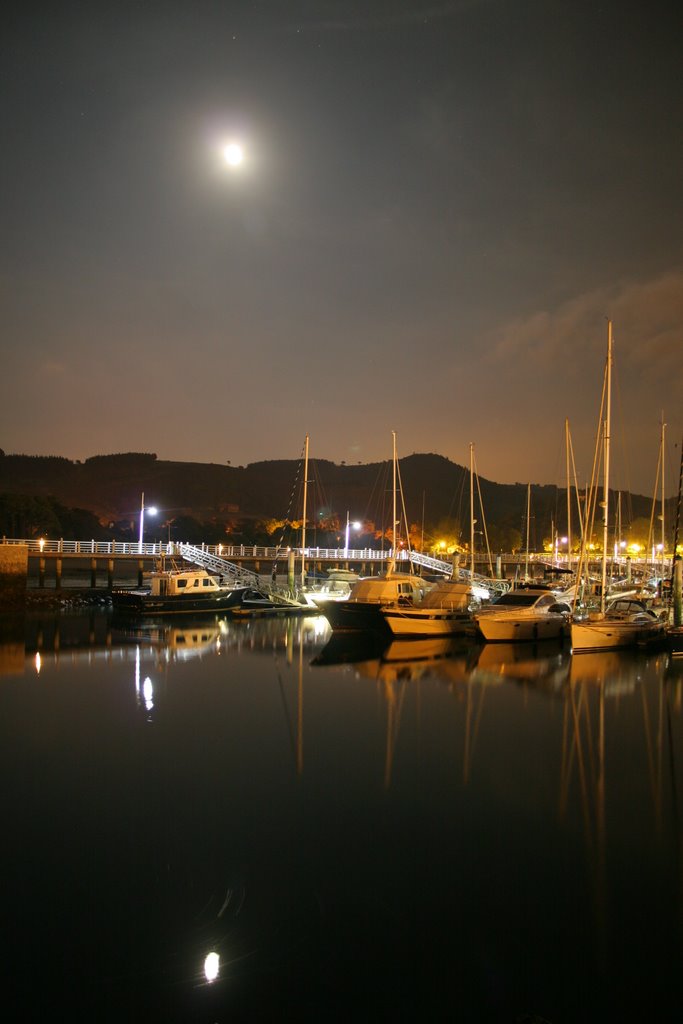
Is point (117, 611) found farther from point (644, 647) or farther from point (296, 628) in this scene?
point (644, 647)

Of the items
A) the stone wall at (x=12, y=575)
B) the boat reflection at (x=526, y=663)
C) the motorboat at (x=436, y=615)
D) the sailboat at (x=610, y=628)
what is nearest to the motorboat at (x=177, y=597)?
the stone wall at (x=12, y=575)

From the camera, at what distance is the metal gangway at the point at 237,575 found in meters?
44.4

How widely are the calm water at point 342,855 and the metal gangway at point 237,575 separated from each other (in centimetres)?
2476

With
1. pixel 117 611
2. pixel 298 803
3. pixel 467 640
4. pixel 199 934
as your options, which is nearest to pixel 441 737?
pixel 298 803

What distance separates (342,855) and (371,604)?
22.5m

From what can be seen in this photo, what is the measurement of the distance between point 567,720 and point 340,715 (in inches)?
225

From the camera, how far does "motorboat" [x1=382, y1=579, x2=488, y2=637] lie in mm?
30406

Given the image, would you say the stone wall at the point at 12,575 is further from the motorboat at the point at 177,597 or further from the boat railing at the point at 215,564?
the boat railing at the point at 215,564

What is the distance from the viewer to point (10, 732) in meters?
15.1

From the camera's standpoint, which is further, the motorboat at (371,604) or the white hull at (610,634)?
the motorboat at (371,604)

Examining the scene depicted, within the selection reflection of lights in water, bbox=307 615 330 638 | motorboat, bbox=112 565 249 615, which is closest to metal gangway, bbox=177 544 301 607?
reflection of lights in water, bbox=307 615 330 638

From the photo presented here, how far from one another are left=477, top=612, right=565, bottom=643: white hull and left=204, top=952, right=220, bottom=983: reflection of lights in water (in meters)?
23.1

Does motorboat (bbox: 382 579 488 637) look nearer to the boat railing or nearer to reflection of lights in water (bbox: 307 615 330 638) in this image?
reflection of lights in water (bbox: 307 615 330 638)

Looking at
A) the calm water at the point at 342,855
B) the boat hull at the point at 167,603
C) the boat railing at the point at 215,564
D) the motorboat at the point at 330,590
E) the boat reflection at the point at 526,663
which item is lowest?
the calm water at the point at 342,855
